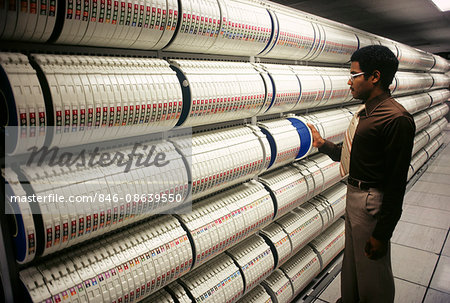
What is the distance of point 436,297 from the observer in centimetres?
294

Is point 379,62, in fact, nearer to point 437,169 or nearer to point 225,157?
point 225,157

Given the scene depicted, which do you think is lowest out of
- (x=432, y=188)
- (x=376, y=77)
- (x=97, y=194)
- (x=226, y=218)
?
(x=432, y=188)

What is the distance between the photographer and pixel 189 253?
1771mm

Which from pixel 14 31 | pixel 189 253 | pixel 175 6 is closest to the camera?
pixel 14 31

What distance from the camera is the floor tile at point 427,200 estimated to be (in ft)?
16.9

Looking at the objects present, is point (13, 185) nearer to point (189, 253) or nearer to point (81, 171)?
point (81, 171)

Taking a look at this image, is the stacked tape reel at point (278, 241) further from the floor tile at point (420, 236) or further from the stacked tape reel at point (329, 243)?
the floor tile at point (420, 236)

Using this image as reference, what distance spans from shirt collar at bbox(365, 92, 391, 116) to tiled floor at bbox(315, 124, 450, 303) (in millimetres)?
1882

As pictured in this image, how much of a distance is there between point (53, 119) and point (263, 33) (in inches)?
61.5

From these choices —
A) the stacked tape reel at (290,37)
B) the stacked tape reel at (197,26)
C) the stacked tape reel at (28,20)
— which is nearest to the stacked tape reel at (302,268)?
the stacked tape reel at (290,37)

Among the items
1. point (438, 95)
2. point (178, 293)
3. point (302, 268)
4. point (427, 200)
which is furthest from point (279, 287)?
point (438, 95)

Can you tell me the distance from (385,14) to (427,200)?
128 inches

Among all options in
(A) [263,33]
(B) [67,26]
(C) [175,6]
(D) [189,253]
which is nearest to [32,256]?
(D) [189,253]

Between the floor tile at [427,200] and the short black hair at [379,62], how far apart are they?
3.90 meters
